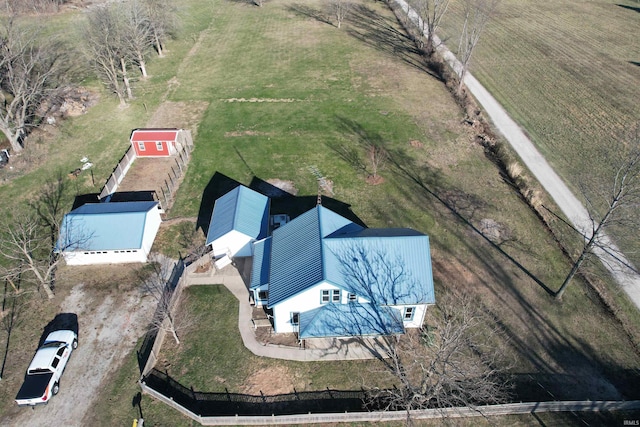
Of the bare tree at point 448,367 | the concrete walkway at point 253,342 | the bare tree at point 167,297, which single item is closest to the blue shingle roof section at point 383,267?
the bare tree at point 448,367

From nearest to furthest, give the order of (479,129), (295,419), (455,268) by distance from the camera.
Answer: (295,419) < (455,268) < (479,129)

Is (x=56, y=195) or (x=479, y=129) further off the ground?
(x=479, y=129)

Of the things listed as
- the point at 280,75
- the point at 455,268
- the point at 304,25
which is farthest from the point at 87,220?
the point at 304,25

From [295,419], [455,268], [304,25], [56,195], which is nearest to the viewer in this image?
[295,419]

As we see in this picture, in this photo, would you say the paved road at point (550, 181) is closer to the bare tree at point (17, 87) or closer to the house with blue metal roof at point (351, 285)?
the house with blue metal roof at point (351, 285)

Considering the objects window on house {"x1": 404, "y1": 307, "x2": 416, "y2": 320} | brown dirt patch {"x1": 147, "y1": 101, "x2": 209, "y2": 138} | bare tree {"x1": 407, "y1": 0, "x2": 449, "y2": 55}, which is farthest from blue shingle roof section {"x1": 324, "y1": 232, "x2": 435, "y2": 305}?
bare tree {"x1": 407, "y1": 0, "x2": 449, "y2": 55}

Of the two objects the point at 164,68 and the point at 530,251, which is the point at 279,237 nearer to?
the point at 530,251

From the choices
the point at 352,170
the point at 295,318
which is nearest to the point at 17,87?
the point at 352,170

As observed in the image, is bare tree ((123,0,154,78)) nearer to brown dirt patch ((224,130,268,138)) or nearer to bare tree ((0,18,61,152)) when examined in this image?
bare tree ((0,18,61,152))
